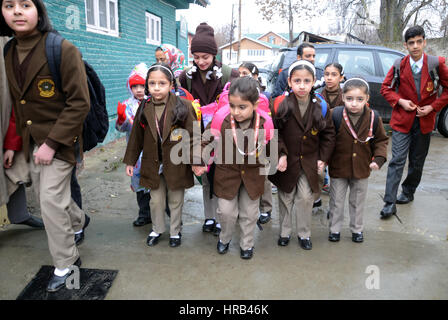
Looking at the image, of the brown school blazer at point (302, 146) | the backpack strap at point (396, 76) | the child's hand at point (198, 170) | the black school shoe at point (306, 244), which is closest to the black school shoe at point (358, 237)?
the black school shoe at point (306, 244)

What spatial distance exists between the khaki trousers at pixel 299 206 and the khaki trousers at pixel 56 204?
1.73m

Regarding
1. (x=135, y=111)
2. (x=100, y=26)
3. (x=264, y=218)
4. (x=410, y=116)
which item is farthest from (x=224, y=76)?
(x=100, y=26)

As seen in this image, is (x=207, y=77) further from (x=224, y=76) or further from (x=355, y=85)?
(x=355, y=85)

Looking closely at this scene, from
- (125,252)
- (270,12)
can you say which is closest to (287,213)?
(125,252)

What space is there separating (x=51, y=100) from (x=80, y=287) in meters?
1.31

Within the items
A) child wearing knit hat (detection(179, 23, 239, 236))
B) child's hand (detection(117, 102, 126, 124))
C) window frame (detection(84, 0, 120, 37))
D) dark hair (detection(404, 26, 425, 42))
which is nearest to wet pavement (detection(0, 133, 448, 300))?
child wearing knit hat (detection(179, 23, 239, 236))

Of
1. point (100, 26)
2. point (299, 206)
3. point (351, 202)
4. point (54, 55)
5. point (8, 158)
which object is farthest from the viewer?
point (100, 26)

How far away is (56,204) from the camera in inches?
93.4

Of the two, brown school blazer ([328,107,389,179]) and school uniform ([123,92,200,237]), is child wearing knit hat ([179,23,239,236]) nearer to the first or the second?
school uniform ([123,92,200,237])

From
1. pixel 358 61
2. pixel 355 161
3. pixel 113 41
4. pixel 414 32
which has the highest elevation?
pixel 113 41

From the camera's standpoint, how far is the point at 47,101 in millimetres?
2363

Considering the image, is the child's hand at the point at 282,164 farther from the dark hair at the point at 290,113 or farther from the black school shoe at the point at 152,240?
the black school shoe at the point at 152,240

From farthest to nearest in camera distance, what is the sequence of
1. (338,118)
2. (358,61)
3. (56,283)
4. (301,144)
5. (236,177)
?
(358,61) < (338,118) < (301,144) < (236,177) < (56,283)

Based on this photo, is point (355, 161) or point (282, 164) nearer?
point (282, 164)
